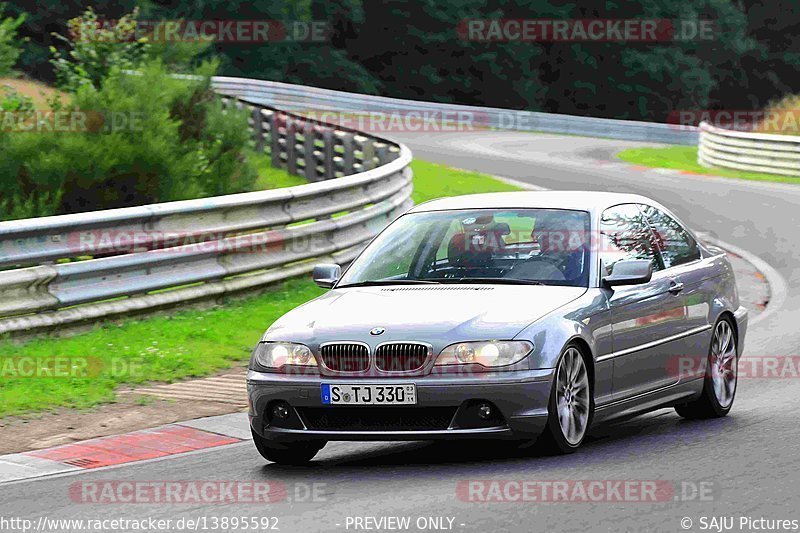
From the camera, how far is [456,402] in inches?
301

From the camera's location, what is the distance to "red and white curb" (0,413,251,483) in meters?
8.41

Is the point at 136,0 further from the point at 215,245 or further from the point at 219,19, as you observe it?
the point at 215,245

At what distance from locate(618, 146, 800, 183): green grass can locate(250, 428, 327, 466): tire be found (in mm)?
25501

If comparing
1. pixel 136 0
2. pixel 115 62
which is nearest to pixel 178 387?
pixel 115 62

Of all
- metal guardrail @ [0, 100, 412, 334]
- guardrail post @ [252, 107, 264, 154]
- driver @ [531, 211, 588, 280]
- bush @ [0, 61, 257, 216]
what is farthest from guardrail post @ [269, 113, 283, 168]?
driver @ [531, 211, 588, 280]

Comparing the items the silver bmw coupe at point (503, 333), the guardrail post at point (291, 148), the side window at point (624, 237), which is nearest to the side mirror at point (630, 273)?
the silver bmw coupe at point (503, 333)

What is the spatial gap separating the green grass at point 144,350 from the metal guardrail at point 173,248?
184 millimetres

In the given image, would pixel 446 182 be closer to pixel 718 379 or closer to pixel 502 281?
pixel 718 379

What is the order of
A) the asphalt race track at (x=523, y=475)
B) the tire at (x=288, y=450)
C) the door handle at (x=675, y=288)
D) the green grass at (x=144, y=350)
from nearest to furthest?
the asphalt race track at (x=523, y=475) → the tire at (x=288, y=450) → the door handle at (x=675, y=288) → the green grass at (x=144, y=350)

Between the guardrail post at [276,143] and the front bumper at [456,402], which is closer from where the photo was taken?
the front bumper at [456,402]

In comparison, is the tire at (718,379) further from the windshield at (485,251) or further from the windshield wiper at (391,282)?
the windshield wiper at (391,282)

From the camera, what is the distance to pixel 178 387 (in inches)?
425

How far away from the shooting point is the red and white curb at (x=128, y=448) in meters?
8.41

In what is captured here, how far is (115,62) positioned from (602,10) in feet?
193
